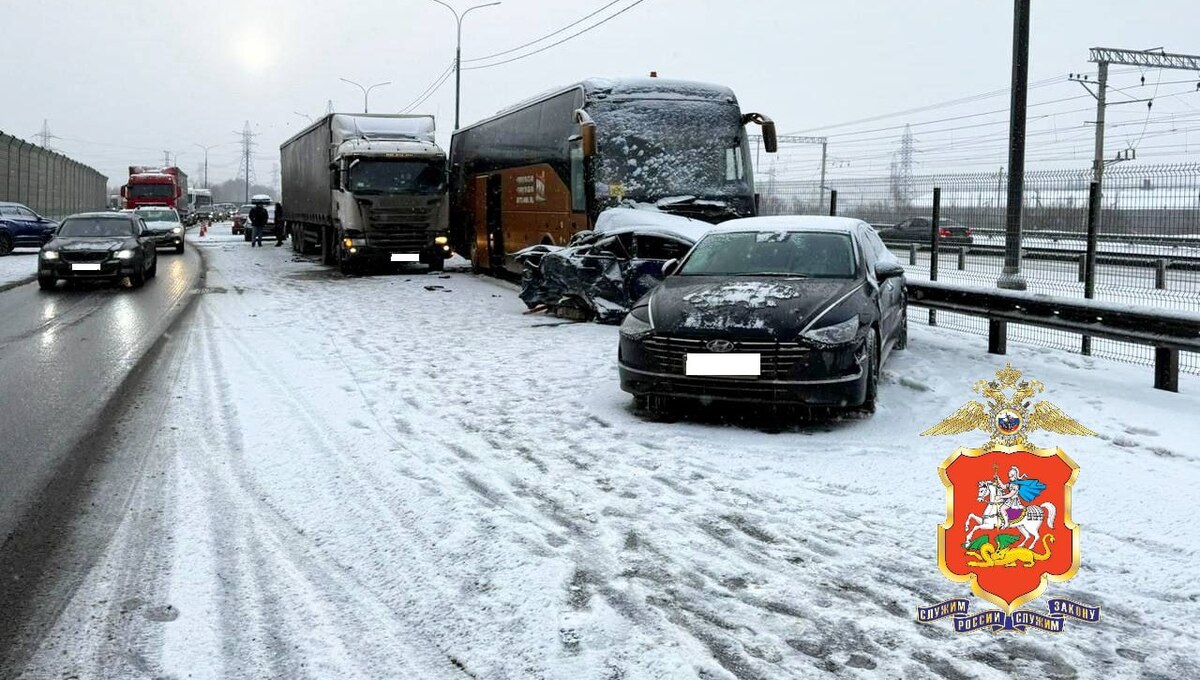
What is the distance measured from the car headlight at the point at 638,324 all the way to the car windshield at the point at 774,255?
0.99m

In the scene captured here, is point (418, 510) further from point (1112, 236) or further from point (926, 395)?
point (1112, 236)

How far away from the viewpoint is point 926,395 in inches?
327

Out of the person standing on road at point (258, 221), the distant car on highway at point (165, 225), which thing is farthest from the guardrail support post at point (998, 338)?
the person standing on road at point (258, 221)

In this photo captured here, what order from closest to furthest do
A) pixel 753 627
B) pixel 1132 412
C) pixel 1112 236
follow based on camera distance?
pixel 753 627 < pixel 1132 412 < pixel 1112 236

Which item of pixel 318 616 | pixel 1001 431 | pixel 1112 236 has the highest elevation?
pixel 1112 236

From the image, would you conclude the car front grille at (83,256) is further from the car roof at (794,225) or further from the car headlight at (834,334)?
the car headlight at (834,334)

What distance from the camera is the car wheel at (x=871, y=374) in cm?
724

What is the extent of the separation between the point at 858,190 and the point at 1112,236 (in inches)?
229

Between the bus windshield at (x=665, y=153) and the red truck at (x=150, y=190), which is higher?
the red truck at (x=150, y=190)

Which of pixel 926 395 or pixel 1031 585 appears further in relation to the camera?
pixel 926 395

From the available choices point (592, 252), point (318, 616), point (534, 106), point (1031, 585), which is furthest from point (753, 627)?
point (534, 106)

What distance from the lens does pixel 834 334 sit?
696cm

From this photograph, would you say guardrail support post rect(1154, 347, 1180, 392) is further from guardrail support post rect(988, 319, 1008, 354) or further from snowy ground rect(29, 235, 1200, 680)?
guardrail support post rect(988, 319, 1008, 354)

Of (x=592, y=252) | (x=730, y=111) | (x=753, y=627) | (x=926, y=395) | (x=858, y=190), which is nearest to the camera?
(x=753, y=627)
